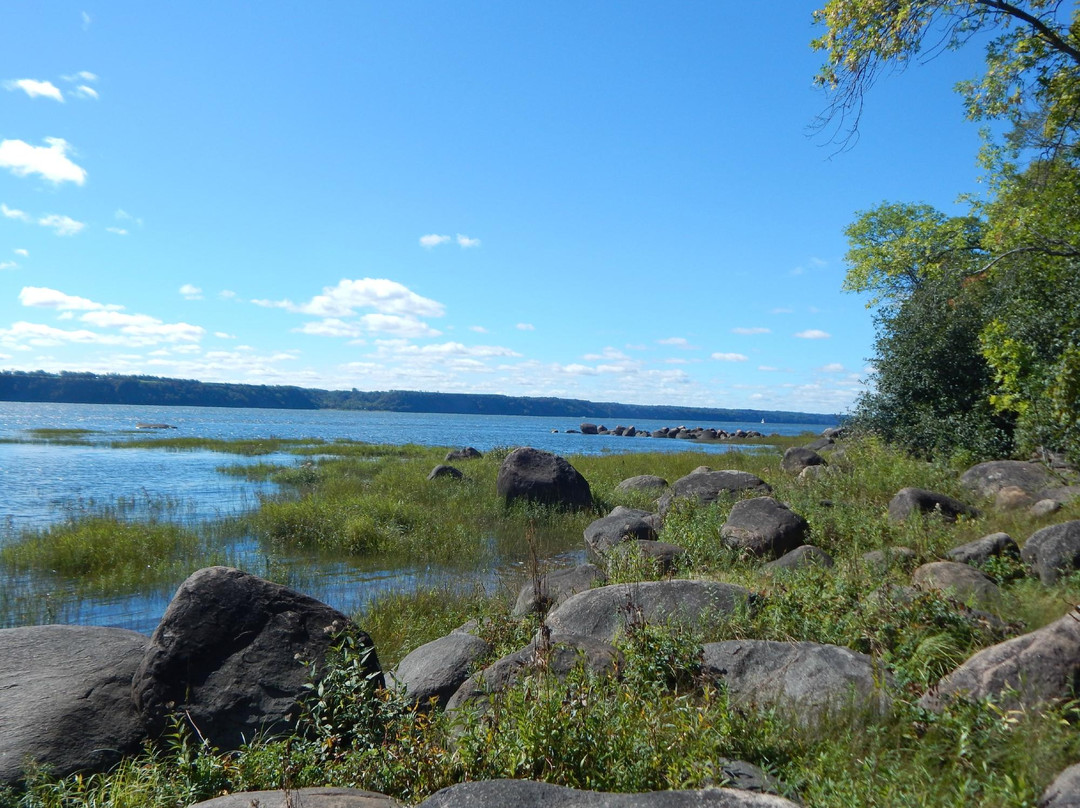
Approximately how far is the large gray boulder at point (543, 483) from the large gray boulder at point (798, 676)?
13425mm

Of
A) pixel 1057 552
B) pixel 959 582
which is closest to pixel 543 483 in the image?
pixel 959 582

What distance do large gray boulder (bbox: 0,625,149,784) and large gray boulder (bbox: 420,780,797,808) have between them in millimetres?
3256

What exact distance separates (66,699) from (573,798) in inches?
174

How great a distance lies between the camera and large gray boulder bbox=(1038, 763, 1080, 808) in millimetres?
3357

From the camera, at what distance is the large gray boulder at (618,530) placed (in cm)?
1305

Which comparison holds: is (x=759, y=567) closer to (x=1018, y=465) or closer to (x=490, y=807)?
(x=1018, y=465)

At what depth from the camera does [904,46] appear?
11273mm

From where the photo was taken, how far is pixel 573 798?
3.34m

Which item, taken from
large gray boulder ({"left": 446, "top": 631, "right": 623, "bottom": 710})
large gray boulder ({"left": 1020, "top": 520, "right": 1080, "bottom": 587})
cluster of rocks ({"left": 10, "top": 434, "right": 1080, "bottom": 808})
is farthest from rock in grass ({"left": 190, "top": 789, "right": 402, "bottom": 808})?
large gray boulder ({"left": 1020, "top": 520, "right": 1080, "bottom": 587})

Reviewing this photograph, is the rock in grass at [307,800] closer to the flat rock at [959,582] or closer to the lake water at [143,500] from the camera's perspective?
the flat rock at [959,582]

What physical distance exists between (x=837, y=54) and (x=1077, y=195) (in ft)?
22.7

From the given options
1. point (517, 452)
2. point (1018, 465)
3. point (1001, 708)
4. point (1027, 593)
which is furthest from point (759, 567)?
point (517, 452)

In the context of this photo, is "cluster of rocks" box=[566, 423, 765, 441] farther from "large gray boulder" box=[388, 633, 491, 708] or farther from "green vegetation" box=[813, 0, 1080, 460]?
"large gray boulder" box=[388, 633, 491, 708]

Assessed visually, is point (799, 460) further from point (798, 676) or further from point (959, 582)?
point (798, 676)
